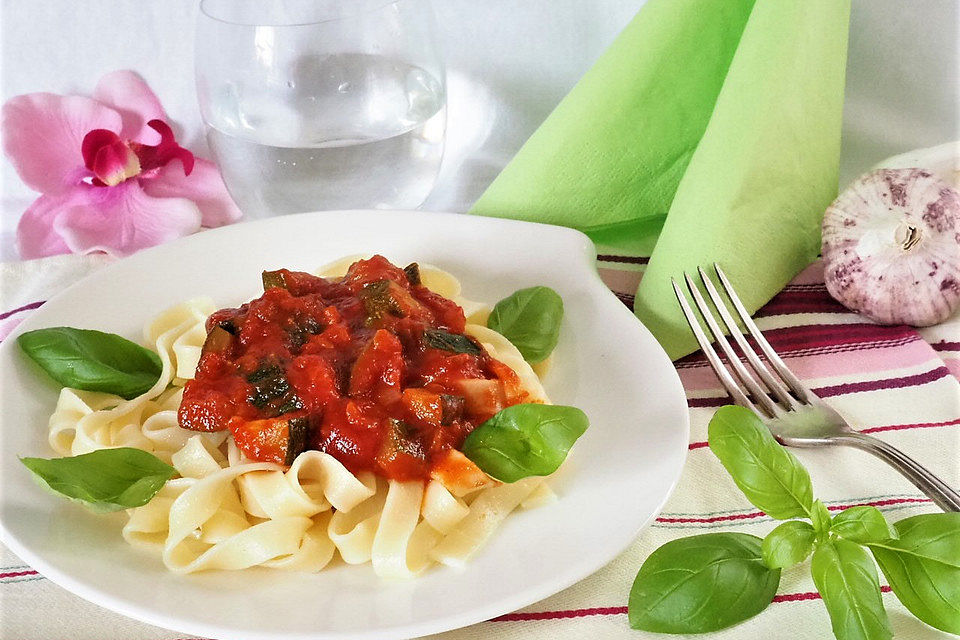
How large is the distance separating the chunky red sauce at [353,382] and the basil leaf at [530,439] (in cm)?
10

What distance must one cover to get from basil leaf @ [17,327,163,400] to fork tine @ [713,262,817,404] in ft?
6.15

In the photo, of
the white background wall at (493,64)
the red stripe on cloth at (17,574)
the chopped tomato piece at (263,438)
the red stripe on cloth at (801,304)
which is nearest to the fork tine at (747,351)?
the red stripe on cloth at (801,304)

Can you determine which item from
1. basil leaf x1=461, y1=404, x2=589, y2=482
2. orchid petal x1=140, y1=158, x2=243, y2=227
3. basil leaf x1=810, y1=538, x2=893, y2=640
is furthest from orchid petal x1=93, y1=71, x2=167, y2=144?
basil leaf x1=810, y1=538, x2=893, y2=640

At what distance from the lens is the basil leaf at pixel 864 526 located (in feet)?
8.27

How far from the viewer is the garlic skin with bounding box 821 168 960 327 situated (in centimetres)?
372

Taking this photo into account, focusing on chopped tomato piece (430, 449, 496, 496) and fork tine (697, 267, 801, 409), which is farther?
fork tine (697, 267, 801, 409)

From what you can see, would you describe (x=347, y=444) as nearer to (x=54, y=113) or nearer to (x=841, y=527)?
(x=841, y=527)

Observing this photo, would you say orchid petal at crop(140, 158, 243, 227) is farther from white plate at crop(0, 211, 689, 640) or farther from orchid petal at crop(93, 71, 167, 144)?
white plate at crop(0, 211, 689, 640)

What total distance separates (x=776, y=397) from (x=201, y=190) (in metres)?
2.75

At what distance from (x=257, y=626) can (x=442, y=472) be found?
705mm

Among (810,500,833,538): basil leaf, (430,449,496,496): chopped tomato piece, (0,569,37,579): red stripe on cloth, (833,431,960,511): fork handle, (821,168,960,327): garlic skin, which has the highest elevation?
(821,168,960,327): garlic skin

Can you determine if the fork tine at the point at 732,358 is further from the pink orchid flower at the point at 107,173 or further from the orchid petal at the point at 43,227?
the orchid petal at the point at 43,227

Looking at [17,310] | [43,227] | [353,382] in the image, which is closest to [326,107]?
[43,227]

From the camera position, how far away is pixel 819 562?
249 centimetres
